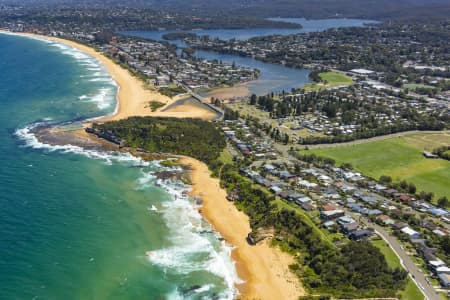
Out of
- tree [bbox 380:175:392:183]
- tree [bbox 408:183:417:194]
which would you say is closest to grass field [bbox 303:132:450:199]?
tree [bbox 380:175:392:183]

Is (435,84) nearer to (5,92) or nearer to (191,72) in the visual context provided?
(191,72)

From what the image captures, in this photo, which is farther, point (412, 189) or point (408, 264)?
point (412, 189)

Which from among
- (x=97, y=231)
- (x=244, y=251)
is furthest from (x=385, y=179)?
(x=97, y=231)

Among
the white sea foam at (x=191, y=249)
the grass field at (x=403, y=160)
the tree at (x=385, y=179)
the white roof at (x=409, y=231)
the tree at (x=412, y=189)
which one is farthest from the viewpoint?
the grass field at (x=403, y=160)

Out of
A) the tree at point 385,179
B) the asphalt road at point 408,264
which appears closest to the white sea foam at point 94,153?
the asphalt road at point 408,264

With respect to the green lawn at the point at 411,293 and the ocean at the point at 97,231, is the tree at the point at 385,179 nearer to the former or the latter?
the green lawn at the point at 411,293

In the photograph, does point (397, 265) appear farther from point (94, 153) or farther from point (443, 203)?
point (94, 153)
